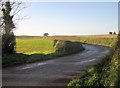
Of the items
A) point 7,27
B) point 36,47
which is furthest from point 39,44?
point 7,27

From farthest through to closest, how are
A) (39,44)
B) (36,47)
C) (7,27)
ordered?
(39,44) → (36,47) → (7,27)

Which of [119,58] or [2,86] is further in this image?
[2,86]

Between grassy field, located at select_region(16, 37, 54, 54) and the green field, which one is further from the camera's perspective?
the green field

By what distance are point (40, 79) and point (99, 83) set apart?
4.94 meters

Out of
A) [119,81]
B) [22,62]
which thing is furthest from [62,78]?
[22,62]

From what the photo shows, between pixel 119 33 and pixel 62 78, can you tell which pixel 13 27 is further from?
pixel 119 33

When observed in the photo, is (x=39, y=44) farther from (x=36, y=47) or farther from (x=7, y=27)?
(x=7, y=27)

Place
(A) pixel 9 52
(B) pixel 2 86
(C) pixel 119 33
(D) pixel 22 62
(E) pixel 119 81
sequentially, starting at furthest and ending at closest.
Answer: (A) pixel 9 52 < (D) pixel 22 62 < (B) pixel 2 86 < (C) pixel 119 33 < (E) pixel 119 81

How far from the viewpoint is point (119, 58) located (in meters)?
11.9

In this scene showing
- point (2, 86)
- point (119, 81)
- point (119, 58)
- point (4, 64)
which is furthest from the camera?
point (4, 64)

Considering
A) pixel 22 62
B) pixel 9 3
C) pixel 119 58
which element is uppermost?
pixel 9 3

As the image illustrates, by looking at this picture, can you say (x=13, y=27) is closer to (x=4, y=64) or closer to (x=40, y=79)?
(x=4, y=64)

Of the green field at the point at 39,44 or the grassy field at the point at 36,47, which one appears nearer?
the grassy field at the point at 36,47

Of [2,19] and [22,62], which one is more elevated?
[2,19]
